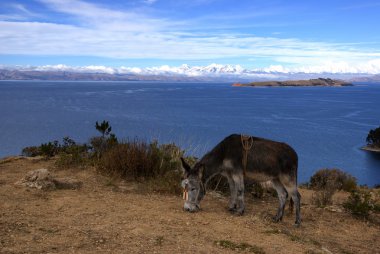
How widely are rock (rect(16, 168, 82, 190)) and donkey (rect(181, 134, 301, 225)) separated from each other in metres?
3.44

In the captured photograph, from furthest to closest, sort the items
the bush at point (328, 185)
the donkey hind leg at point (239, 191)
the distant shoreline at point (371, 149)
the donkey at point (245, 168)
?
the distant shoreline at point (371, 149), the bush at point (328, 185), the donkey hind leg at point (239, 191), the donkey at point (245, 168)

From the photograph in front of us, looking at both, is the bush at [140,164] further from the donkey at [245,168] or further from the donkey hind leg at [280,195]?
the donkey hind leg at [280,195]

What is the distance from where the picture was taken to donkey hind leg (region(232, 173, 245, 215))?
9.09m

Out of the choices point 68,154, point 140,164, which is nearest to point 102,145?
point 68,154

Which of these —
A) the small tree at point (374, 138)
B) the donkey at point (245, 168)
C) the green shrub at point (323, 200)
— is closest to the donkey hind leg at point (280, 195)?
the donkey at point (245, 168)

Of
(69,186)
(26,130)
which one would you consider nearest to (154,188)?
(69,186)

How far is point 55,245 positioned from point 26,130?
6020 cm

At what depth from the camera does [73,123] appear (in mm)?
68062

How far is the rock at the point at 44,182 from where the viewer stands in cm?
1034

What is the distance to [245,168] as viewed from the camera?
357 inches

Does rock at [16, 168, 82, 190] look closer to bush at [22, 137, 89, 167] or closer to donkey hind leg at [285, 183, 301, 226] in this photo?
bush at [22, 137, 89, 167]

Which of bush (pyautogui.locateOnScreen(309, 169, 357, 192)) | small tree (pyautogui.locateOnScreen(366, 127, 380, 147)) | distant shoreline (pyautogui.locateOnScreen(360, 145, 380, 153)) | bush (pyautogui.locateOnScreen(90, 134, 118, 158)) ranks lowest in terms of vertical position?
distant shoreline (pyautogui.locateOnScreen(360, 145, 380, 153))

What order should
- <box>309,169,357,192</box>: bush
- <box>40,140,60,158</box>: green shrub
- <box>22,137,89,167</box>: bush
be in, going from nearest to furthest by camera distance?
1. <box>22,137,89,167</box>: bush
2. <box>40,140,60,158</box>: green shrub
3. <box>309,169,357,192</box>: bush

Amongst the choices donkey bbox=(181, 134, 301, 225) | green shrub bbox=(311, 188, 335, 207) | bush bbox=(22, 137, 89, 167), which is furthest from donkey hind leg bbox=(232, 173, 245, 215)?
bush bbox=(22, 137, 89, 167)
